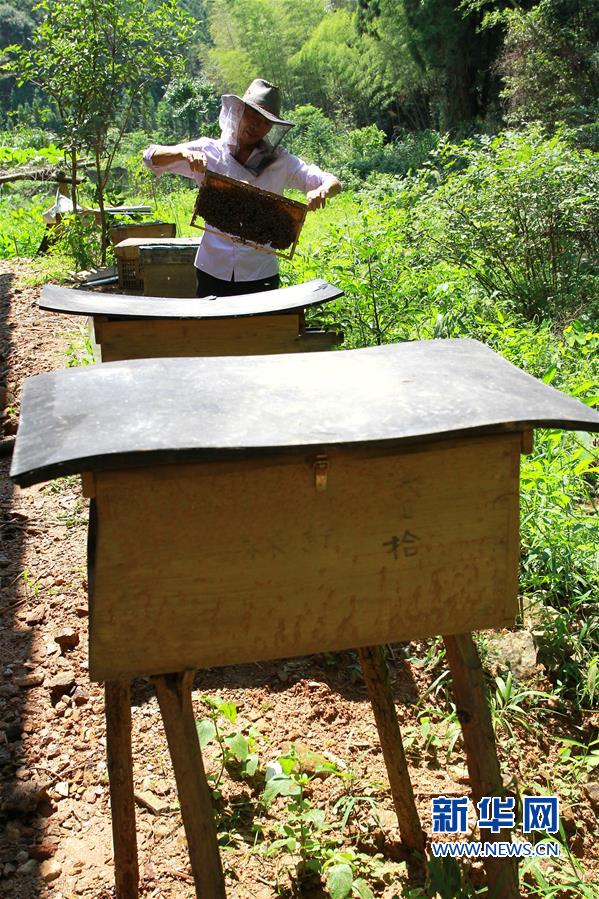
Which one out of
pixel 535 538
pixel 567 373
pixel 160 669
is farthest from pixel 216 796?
pixel 567 373

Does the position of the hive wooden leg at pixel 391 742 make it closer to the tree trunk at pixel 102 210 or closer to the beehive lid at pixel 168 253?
the beehive lid at pixel 168 253

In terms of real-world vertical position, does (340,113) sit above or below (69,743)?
above

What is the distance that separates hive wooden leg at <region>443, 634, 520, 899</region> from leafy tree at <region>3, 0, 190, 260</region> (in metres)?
8.07

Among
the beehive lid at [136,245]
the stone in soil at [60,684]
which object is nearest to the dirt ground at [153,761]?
the stone in soil at [60,684]

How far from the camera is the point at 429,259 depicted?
19.6 feet

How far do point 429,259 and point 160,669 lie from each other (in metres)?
5.13

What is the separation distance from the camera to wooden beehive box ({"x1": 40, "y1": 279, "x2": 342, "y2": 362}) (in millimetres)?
2730

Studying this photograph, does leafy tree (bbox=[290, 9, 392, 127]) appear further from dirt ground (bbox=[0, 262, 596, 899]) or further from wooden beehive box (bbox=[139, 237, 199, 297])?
dirt ground (bbox=[0, 262, 596, 899])

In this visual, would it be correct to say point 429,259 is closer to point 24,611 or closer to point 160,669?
point 24,611

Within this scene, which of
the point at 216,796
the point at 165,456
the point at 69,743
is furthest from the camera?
the point at 69,743

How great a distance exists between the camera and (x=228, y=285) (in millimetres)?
3926

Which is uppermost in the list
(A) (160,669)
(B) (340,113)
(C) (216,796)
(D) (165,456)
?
(B) (340,113)

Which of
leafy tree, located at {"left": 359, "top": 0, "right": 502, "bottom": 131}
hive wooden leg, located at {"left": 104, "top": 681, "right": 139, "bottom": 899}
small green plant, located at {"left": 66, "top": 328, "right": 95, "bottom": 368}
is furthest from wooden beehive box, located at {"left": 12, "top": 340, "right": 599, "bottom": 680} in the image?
leafy tree, located at {"left": 359, "top": 0, "right": 502, "bottom": 131}

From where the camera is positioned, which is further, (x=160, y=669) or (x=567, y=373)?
(x=567, y=373)
